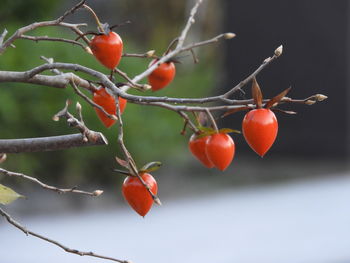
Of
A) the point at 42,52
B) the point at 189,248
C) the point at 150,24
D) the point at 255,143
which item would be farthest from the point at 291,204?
the point at 150,24

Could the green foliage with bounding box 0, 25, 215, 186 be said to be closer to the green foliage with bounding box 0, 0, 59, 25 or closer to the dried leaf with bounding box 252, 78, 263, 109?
the green foliage with bounding box 0, 0, 59, 25

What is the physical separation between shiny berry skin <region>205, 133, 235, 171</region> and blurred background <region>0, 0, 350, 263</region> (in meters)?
2.82

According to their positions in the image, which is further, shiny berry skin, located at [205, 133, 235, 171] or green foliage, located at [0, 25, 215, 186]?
green foliage, located at [0, 25, 215, 186]

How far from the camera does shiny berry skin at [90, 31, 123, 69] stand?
3.53 ft

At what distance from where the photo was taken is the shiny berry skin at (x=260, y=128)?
966mm

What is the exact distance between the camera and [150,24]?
10250 mm

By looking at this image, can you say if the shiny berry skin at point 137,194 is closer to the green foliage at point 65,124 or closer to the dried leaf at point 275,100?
the dried leaf at point 275,100

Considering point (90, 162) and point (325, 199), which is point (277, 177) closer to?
point (325, 199)

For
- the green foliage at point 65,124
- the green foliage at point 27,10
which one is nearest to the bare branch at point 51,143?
the green foliage at point 65,124

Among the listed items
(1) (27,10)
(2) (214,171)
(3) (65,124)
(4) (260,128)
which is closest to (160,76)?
(4) (260,128)

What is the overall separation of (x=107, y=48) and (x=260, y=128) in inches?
10.4

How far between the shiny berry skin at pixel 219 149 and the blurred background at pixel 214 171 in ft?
9.25

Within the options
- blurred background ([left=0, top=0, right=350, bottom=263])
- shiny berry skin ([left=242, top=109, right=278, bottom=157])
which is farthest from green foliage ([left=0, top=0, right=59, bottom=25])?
shiny berry skin ([left=242, top=109, right=278, bottom=157])

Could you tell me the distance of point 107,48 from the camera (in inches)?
42.4
